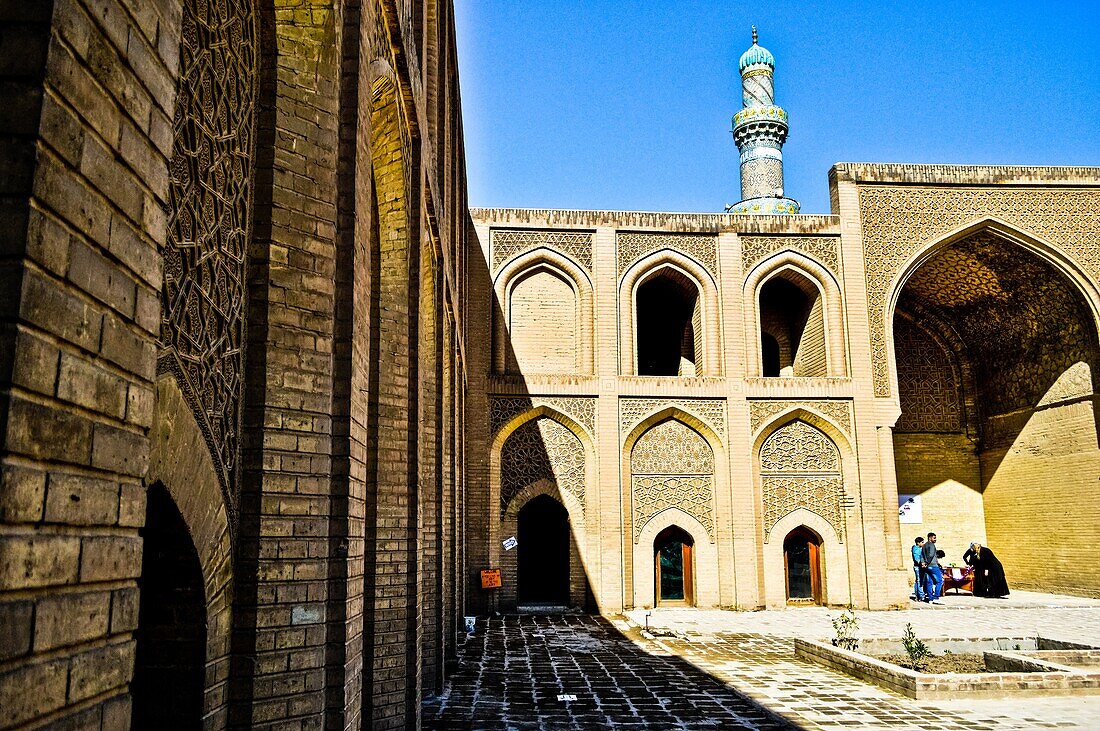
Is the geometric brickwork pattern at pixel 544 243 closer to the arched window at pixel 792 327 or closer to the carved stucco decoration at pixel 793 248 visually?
the carved stucco decoration at pixel 793 248

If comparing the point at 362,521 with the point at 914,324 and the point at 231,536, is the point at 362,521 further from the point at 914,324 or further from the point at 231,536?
the point at 914,324

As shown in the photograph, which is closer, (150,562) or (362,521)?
(150,562)

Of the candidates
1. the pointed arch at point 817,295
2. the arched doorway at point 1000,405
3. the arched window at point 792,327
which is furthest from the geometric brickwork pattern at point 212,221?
the arched doorway at point 1000,405

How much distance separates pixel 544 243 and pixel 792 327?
17.4ft

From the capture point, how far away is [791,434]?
1569 centimetres

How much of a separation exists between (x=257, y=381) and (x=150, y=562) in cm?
72

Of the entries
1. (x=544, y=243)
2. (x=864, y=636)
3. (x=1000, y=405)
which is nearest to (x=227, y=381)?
(x=864, y=636)

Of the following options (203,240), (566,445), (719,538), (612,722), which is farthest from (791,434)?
(203,240)

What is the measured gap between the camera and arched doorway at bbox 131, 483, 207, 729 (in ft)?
7.76

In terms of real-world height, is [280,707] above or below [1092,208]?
below

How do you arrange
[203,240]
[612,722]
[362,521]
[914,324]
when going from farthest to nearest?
[914,324], [612,722], [362,521], [203,240]

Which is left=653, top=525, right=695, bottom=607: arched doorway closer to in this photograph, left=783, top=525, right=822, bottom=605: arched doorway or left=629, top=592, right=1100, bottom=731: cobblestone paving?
left=629, top=592, right=1100, bottom=731: cobblestone paving

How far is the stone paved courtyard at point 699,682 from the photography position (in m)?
6.35

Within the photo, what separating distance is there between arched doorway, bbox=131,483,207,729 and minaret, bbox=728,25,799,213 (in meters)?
32.8
